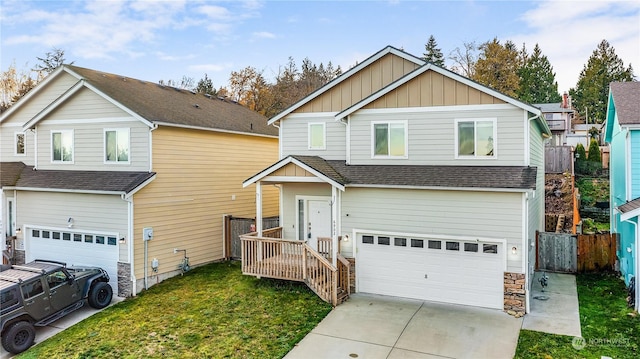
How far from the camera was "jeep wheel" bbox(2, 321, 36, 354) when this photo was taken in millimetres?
9327

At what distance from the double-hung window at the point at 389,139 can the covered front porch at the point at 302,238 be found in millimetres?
1710

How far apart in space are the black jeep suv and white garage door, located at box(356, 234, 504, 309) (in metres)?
7.65

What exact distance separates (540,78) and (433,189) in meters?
47.5

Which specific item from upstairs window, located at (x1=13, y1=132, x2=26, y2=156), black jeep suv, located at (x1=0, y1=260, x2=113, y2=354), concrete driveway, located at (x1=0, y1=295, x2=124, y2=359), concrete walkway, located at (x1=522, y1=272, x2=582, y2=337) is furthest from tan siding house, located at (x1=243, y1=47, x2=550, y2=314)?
upstairs window, located at (x1=13, y1=132, x2=26, y2=156)

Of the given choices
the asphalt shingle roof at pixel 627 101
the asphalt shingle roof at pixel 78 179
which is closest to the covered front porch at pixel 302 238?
the asphalt shingle roof at pixel 78 179

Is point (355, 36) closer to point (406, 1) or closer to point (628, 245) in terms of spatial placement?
point (406, 1)

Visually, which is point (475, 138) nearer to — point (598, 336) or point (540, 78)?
point (598, 336)

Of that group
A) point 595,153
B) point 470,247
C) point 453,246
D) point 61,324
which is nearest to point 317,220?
point 453,246

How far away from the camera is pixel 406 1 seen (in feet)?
53.9

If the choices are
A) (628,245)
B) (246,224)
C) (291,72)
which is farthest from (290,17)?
(291,72)

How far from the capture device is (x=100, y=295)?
11.9m

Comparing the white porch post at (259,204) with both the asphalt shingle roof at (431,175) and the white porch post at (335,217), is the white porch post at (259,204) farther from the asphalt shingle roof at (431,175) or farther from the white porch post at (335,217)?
the white porch post at (335,217)

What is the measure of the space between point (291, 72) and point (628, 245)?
33.8 metres

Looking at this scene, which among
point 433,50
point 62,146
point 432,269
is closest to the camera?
point 432,269
